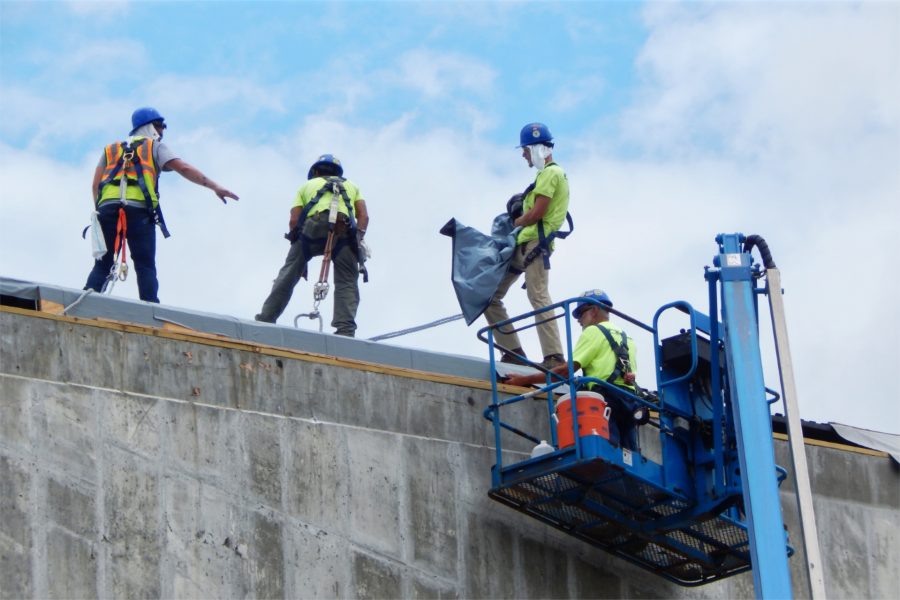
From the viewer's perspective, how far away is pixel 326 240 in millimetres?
14961

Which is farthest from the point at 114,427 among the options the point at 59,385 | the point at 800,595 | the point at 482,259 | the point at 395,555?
the point at 800,595

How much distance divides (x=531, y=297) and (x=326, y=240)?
195cm

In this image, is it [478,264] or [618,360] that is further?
[478,264]

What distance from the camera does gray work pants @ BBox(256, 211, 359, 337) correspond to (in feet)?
48.9

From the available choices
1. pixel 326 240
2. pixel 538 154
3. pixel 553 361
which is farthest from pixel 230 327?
pixel 538 154

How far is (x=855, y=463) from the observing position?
617 inches

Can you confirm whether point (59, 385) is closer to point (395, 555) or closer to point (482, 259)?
point (395, 555)

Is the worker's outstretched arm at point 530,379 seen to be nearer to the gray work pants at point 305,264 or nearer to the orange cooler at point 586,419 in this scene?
the orange cooler at point 586,419

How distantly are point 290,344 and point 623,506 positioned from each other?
2922 mm

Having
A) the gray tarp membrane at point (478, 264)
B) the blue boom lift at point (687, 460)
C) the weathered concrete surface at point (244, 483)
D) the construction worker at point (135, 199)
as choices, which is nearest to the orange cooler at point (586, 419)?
the blue boom lift at point (687, 460)

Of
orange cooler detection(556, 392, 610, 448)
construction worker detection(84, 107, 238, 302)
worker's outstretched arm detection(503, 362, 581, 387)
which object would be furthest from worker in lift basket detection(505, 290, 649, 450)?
construction worker detection(84, 107, 238, 302)

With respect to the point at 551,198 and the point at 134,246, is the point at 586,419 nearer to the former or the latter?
the point at 551,198

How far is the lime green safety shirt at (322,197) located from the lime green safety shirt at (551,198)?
159 centimetres

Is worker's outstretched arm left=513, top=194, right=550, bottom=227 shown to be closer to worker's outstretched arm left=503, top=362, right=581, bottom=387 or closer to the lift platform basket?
worker's outstretched arm left=503, top=362, right=581, bottom=387
